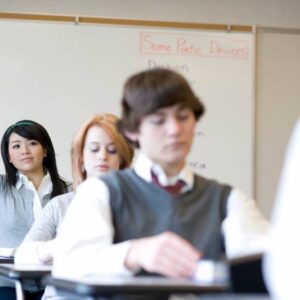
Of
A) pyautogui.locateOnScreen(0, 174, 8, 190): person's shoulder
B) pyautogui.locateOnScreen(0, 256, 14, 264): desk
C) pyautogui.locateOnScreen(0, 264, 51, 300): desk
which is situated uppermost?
pyautogui.locateOnScreen(0, 174, 8, 190): person's shoulder

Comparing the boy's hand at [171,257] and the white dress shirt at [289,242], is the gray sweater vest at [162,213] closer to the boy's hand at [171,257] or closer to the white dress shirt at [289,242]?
the boy's hand at [171,257]

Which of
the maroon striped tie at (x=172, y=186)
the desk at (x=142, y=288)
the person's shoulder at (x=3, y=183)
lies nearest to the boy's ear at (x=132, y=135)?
the maroon striped tie at (x=172, y=186)

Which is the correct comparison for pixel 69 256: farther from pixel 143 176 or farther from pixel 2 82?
pixel 2 82

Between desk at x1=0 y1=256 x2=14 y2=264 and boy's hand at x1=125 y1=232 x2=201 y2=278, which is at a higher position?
boy's hand at x1=125 y1=232 x2=201 y2=278

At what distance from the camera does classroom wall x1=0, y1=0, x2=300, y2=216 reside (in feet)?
15.0

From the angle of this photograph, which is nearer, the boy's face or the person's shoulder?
the boy's face

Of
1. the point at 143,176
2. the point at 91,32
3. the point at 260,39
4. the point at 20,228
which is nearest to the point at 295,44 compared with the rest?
the point at 260,39

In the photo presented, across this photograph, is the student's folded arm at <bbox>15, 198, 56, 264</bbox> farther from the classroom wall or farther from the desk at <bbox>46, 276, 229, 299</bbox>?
the classroom wall

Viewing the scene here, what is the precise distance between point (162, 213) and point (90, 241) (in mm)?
194

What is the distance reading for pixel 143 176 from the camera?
Result: 181 centimetres

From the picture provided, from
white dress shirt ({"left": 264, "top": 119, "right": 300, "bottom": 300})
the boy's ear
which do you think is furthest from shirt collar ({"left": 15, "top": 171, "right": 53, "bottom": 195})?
white dress shirt ({"left": 264, "top": 119, "right": 300, "bottom": 300})

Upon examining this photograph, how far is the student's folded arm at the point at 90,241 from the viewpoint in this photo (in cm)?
A: 163

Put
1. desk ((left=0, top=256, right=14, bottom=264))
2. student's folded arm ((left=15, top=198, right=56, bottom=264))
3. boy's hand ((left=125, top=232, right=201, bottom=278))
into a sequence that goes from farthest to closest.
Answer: desk ((left=0, top=256, right=14, bottom=264)) < student's folded arm ((left=15, top=198, right=56, bottom=264)) < boy's hand ((left=125, top=232, right=201, bottom=278))

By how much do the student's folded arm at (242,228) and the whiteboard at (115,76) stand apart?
2.66m
